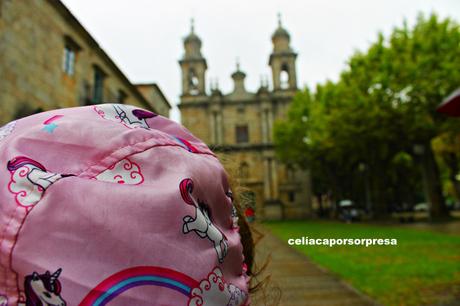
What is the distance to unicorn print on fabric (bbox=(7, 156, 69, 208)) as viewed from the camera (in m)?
0.60

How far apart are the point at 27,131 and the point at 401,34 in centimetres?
1963

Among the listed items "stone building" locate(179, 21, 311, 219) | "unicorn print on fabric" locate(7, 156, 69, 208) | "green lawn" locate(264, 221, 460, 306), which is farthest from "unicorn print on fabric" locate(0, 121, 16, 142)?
"stone building" locate(179, 21, 311, 219)

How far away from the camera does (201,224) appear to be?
0.68 metres

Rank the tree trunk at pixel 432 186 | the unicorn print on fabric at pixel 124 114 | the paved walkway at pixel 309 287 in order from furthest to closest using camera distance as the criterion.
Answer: the tree trunk at pixel 432 186, the paved walkway at pixel 309 287, the unicorn print on fabric at pixel 124 114

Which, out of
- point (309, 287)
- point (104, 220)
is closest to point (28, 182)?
point (104, 220)

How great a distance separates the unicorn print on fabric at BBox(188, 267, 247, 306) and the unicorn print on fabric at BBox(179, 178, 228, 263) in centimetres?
4

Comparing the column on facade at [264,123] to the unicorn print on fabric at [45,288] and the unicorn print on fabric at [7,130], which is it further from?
the unicorn print on fabric at [45,288]

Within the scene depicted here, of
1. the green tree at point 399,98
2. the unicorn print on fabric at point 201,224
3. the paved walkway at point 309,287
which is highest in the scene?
the green tree at point 399,98

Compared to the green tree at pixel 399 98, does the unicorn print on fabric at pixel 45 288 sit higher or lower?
lower

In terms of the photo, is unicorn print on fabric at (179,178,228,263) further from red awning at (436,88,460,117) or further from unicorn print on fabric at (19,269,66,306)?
red awning at (436,88,460,117)

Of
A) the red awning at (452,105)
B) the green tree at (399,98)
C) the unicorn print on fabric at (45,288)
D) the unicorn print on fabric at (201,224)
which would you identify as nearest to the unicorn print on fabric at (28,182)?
the unicorn print on fabric at (45,288)

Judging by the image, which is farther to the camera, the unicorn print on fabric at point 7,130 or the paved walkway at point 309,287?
the paved walkway at point 309,287

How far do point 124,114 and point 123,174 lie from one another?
9.5 inches

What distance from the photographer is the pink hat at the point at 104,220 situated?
560 mm
